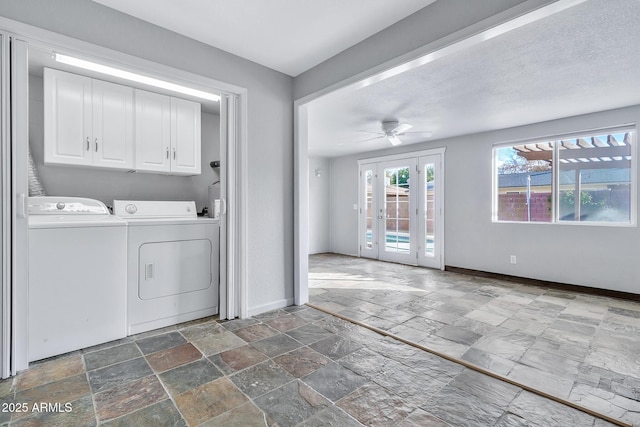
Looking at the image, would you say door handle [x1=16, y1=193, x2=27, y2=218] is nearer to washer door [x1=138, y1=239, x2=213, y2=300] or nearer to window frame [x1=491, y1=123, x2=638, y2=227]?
washer door [x1=138, y1=239, x2=213, y2=300]

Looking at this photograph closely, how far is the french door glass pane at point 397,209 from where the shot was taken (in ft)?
20.1

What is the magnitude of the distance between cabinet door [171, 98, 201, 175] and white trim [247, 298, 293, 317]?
1652mm

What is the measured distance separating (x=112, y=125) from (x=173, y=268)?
1.49 metres

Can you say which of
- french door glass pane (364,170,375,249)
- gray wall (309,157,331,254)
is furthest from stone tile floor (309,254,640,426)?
gray wall (309,157,331,254)

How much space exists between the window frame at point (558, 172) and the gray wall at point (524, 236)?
0.18 feet

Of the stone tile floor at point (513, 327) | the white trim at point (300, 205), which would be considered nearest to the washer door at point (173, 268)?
the white trim at point (300, 205)

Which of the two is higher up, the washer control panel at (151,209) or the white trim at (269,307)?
the washer control panel at (151,209)

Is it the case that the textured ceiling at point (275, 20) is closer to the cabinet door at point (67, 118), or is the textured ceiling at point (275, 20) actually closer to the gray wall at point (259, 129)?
the gray wall at point (259, 129)

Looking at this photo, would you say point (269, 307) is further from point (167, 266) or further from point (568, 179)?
point (568, 179)

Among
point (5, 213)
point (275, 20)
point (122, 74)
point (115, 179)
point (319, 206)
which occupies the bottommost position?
point (5, 213)

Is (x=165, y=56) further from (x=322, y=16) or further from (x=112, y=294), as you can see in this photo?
(x=112, y=294)

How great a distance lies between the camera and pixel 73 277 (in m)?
2.30

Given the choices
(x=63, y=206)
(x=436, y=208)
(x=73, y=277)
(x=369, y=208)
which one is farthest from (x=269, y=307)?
(x=369, y=208)

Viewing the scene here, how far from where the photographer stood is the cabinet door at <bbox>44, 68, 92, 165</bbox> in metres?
2.62
